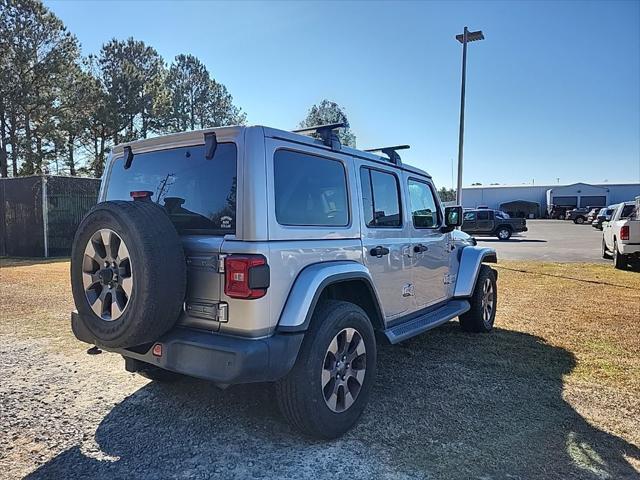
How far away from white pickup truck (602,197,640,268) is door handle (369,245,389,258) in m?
10.5

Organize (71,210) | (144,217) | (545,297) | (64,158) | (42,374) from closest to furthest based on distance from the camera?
(144,217)
(42,374)
(545,297)
(71,210)
(64,158)

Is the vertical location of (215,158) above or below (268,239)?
above

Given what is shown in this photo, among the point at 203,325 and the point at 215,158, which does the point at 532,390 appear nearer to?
the point at 203,325

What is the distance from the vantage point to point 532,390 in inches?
160

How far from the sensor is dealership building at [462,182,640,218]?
2334 inches

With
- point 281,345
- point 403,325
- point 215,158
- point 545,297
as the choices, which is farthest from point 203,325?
point 545,297

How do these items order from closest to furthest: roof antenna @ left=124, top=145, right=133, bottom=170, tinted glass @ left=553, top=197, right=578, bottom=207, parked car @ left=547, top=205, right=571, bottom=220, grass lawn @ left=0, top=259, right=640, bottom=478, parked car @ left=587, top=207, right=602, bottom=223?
grass lawn @ left=0, top=259, right=640, bottom=478, roof antenna @ left=124, top=145, right=133, bottom=170, parked car @ left=587, top=207, right=602, bottom=223, parked car @ left=547, top=205, right=571, bottom=220, tinted glass @ left=553, top=197, right=578, bottom=207

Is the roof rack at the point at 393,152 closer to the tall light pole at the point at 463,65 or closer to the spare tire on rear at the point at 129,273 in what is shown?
the spare tire on rear at the point at 129,273

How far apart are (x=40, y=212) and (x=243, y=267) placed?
13.9m

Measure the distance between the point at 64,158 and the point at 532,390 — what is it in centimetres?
3306

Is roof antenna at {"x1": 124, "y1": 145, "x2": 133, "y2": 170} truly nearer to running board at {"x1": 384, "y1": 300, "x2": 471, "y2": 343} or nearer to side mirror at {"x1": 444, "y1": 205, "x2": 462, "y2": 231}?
running board at {"x1": 384, "y1": 300, "x2": 471, "y2": 343}

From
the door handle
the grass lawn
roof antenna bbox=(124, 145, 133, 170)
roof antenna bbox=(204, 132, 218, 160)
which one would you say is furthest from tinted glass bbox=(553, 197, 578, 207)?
roof antenna bbox=(204, 132, 218, 160)

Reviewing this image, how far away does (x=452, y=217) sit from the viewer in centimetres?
523

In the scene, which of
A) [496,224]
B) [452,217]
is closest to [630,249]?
[452,217]
